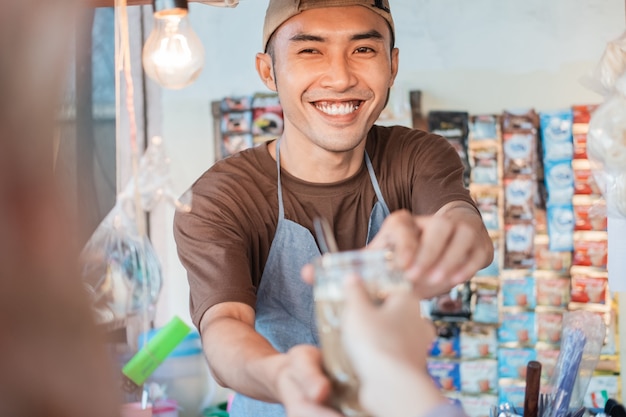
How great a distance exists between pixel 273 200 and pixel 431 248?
926 millimetres

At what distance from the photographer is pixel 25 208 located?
0.87 meters

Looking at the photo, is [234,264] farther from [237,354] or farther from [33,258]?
[33,258]

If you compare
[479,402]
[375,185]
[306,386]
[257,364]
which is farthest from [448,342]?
[306,386]

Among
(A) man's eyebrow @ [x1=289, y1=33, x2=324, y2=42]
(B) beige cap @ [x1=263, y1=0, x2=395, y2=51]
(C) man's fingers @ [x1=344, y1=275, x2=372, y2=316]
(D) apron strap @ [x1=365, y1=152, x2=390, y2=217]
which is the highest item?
(B) beige cap @ [x1=263, y1=0, x2=395, y2=51]

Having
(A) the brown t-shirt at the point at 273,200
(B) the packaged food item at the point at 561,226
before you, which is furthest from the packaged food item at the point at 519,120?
(A) the brown t-shirt at the point at 273,200

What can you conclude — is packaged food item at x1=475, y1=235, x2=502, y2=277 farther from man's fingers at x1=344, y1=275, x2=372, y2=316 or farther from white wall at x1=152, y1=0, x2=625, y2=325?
man's fingers at x1=344, y1=275, x2=372, y2=316

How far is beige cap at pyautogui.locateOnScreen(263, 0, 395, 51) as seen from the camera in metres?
2.22

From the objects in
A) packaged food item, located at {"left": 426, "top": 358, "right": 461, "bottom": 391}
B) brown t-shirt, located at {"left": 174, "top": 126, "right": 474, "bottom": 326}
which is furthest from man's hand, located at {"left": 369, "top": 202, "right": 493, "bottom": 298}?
packaged food item, located at {"left": 426, "top": 358, "right": 461, "bottom": 391}

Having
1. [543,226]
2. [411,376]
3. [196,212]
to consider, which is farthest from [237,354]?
[543,226]

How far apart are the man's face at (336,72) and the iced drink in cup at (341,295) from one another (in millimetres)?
1107

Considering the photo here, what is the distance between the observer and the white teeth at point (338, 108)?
2.23 m

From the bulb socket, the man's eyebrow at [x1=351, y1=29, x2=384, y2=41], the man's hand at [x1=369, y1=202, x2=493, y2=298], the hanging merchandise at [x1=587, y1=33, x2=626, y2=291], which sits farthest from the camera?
the man's eyebrow at [x1=351, y1=29, x2=384, y2=41]

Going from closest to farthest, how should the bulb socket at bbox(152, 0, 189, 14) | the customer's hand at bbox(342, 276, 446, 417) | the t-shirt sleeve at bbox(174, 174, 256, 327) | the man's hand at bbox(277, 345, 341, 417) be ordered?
the customer's hand at bbox(342, 276, 446, 417) < the man's hand at bbox(277, 345, 341, 417) < the bulb socket at bbox(152, 0, 189, 14) < the t-shirt sleeve at bbox(174, 174, 256, 327)

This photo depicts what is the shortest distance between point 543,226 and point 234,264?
278 cm
